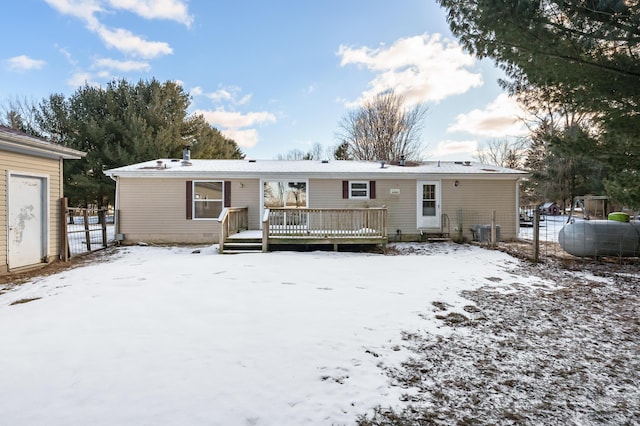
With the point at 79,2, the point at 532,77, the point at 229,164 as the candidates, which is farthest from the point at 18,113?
the point at 532,77

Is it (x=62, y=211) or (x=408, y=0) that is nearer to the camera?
(x=62, y=211)

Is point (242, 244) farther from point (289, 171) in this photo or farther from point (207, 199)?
point (289, 171)

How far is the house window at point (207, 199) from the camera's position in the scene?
1125cm

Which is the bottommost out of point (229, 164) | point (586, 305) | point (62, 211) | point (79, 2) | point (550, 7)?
point (586, 305)

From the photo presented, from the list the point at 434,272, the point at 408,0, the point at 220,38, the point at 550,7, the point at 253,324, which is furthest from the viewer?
the point at 220,38

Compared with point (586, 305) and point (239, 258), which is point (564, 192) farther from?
point (239, 258)

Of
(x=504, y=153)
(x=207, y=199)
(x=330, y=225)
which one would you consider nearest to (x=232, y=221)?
(x=207, y=199)

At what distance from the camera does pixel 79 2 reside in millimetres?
9609

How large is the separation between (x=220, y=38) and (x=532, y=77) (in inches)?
A: 442

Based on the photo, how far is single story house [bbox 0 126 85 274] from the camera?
6.61 metres

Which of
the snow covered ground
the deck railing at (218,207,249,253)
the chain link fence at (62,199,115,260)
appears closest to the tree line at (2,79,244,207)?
the chain link fence at (62,199,115,260)

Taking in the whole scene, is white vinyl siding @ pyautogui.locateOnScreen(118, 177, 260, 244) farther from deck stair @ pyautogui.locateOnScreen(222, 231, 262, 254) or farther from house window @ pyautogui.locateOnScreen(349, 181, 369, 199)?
house window @ pyautogui.locateOnScreen(349, 181, 369, 199)

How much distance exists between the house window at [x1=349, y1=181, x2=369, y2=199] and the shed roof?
800cm

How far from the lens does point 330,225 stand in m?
9.50
